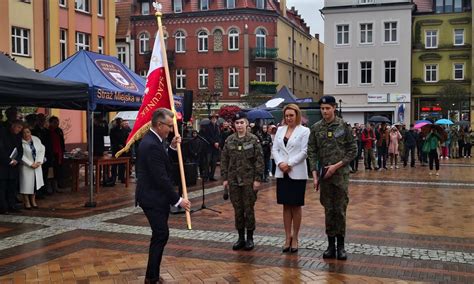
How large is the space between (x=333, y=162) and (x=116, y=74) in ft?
24.5

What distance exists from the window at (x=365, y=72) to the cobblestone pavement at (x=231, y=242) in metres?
31.4

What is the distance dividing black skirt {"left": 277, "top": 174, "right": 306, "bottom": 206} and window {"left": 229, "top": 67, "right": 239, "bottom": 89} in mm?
38378

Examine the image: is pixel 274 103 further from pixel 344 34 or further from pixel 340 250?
pixel 344 34

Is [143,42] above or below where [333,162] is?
above

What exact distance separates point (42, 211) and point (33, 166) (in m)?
0.97

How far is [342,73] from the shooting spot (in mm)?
43094

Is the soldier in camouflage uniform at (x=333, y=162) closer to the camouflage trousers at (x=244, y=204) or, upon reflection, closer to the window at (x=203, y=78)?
the camouflage trousers at (x=244, y=204)

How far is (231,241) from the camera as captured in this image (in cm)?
773

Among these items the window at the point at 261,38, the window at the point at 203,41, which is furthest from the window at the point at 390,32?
the window at the point at 203,41

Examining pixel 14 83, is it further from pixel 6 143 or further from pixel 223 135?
pixel 223 135

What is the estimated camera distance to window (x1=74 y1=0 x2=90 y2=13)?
105ft

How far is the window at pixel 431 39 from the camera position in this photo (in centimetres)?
4269

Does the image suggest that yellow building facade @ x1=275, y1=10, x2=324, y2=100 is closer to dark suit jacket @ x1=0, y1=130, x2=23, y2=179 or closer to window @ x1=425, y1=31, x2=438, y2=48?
window @ x1=425, y1=31, x2=438, y2=48

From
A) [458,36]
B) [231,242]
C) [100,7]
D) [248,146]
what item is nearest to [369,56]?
[458,36]
